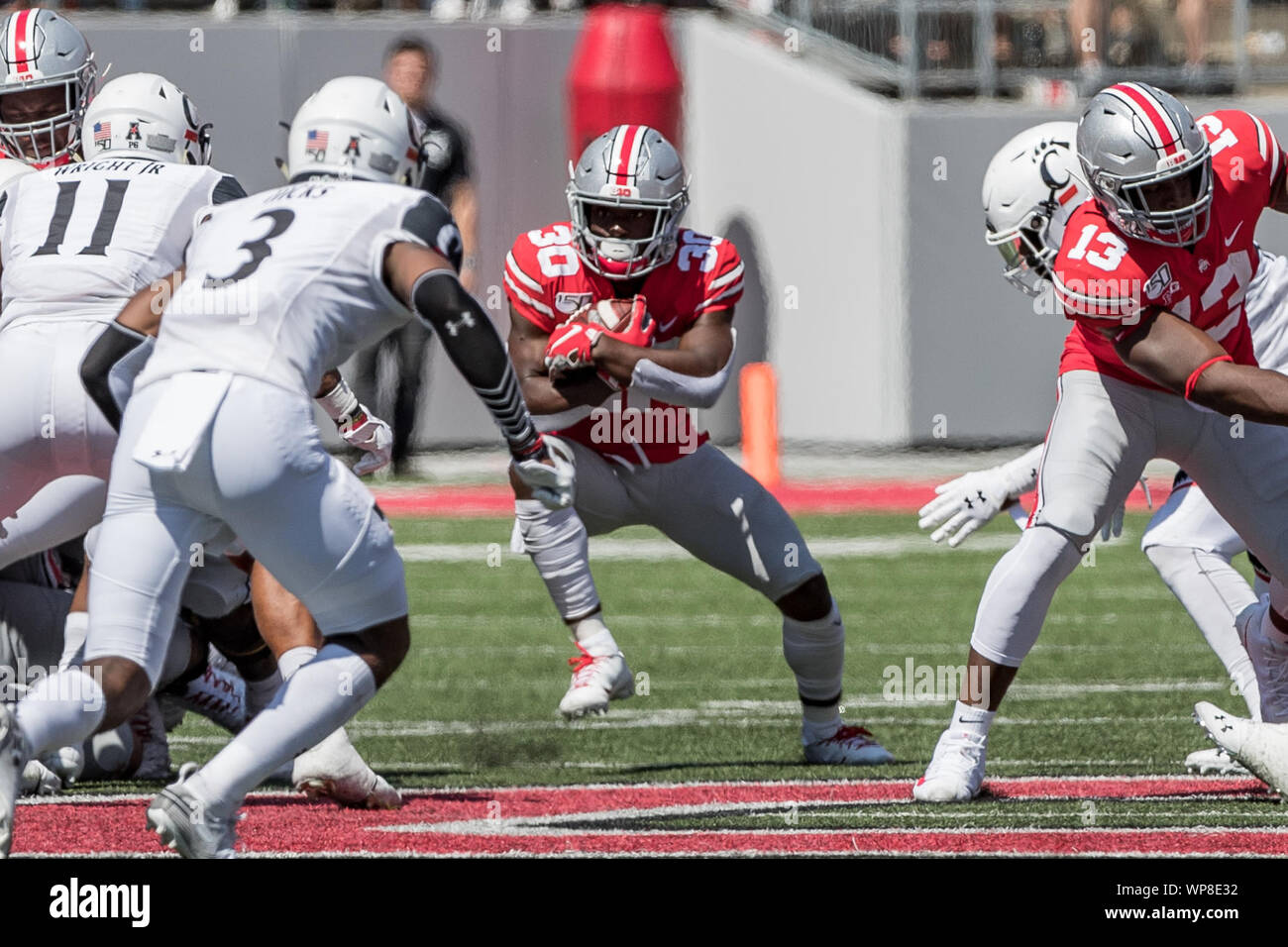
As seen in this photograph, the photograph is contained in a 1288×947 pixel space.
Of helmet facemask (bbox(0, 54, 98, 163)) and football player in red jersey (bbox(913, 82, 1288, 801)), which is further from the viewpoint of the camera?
helmet facemask (bbox(0, 54, 98, 163))

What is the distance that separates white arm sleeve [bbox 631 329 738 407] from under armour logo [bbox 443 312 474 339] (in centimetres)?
173

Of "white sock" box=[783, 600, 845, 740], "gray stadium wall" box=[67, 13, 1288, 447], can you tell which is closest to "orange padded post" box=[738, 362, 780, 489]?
"gray stadium wall" box=[67, 13, 1288, 447]

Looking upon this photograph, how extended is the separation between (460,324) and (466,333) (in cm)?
2

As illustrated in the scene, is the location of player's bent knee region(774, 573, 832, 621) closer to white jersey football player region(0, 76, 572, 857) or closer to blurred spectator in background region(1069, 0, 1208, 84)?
white jersey football player region(0, 76, 572, 857)

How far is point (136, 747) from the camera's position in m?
6.09

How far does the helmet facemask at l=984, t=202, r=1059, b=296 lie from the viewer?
240 inches

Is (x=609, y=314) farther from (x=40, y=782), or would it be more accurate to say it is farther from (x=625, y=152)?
(x=40, y=782)

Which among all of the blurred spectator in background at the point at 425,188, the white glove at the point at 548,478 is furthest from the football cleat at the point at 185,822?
the blurred spectator in background at the point at 425,188

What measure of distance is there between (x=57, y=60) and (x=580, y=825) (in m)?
2.73

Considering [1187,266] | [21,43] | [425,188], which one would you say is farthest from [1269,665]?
[425,188]

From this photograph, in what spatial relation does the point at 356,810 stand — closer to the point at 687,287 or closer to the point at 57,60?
the point at 687,287
